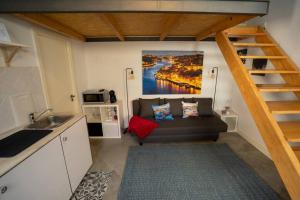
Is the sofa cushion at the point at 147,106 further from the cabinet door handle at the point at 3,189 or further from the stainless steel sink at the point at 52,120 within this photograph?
the cabinet door handle at the point at 3,189

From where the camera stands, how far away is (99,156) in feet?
8.85

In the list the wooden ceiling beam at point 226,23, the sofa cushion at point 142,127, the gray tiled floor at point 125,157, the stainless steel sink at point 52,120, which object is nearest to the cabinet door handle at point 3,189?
the stainless steel sink at point 52,120

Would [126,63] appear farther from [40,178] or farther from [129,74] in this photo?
[40,178]

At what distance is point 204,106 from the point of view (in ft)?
11.6

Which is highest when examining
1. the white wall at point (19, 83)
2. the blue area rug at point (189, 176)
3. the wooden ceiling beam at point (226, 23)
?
the wooden ceiling beam at point (226, 23)

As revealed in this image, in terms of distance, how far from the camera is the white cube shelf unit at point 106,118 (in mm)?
3320

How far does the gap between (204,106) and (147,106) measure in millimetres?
1371

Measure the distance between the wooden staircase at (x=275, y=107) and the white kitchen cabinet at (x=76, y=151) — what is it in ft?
7.03

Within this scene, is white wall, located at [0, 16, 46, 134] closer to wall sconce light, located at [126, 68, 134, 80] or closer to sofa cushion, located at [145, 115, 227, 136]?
wall sconce light, located at [126, 68, 134, 80]

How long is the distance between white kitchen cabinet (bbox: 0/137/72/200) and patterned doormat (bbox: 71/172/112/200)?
Answer: 189mm

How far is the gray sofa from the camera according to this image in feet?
9.68

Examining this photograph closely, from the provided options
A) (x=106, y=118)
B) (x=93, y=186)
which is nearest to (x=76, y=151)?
(x=93, y=186)

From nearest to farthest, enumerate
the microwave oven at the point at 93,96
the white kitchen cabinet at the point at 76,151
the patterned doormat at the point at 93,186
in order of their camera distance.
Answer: the white kitchen cabinet at the point at 76,151
the patterned doormat at the point at 93,186
the microwave oven at the point at 93,96

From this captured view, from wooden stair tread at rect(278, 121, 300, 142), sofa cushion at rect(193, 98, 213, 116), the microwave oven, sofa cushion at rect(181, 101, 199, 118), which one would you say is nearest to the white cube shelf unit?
the microwave oven
